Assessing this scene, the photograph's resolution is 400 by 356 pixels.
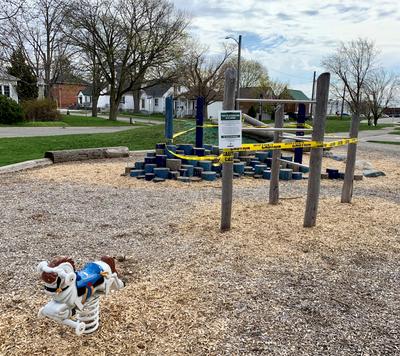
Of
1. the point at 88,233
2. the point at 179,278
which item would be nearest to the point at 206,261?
the point at 179,278

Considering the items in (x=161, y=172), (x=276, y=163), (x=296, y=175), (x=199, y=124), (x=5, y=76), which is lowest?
(x=296, y=175)

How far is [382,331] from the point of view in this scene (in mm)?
2627

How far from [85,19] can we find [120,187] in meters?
25.7

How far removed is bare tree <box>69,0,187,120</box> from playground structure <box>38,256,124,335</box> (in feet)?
96.4

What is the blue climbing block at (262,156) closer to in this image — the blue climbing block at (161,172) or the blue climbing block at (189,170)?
the blue climbing block at (189,170)

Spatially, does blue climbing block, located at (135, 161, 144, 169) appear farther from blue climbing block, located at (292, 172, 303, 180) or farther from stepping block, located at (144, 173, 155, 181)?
blue climbing block, located at (292, 172, 303, 180)

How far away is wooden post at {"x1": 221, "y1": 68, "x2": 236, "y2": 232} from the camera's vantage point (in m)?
4.19

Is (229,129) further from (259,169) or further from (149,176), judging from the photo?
(259,169)

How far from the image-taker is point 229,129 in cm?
416

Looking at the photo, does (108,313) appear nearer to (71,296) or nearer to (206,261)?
(71,296)

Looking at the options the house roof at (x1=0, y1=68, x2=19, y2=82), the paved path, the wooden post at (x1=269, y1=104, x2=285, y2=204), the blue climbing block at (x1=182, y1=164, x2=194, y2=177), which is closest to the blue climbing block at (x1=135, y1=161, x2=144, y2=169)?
the blue climbing block at (x1=182, y1=164, x2=194, y2=177)

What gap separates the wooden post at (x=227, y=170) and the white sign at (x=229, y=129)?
175mm

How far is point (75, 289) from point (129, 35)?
97.6 feet

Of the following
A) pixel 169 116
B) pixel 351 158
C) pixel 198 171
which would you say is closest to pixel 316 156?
pixel 351 158
